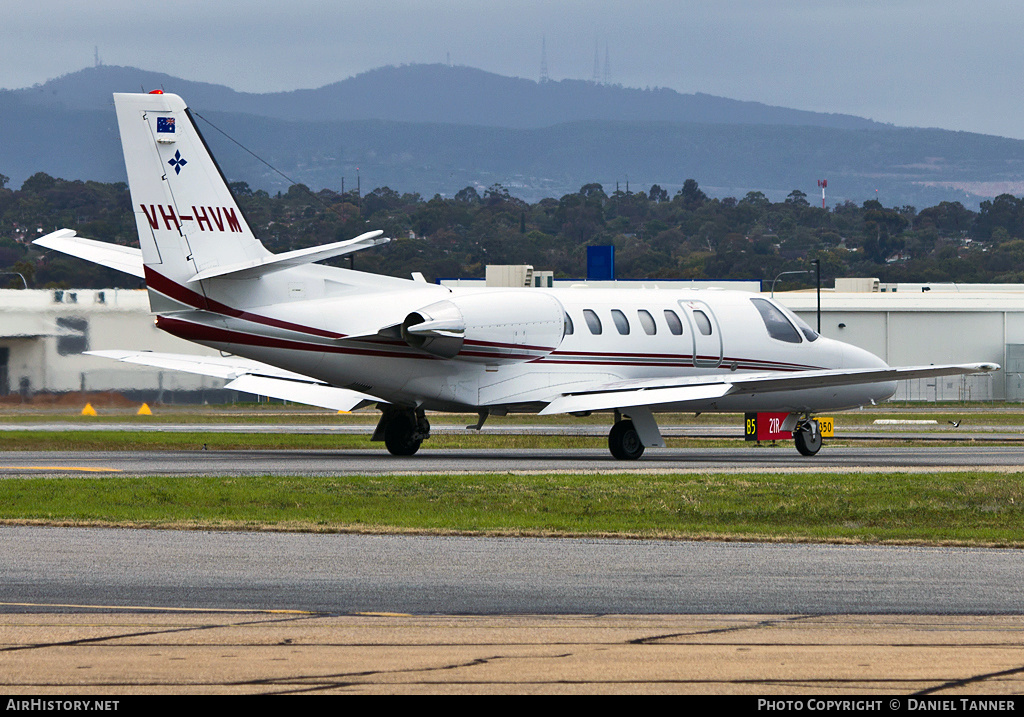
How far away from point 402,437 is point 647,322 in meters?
6.66

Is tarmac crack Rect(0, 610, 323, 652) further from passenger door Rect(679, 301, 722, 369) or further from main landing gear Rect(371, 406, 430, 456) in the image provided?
passenger door Rect(679, 301, 722, 369)

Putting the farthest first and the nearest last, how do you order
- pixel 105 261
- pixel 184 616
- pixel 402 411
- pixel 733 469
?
pixel 402 411
pixel 105 261
pixel 733 469
pixel 184 616

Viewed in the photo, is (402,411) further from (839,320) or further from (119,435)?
(839,320)

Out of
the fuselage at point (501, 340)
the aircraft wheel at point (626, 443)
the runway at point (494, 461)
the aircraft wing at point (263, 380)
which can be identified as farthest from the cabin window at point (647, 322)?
the aircraft wing at point (263, 380)

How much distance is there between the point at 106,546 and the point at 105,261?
15.4 m

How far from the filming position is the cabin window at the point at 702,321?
34.1 metres

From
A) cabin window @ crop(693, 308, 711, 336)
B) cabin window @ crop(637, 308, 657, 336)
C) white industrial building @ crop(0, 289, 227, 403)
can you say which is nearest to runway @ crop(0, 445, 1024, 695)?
cabin window @ crop(637, 308, 657, 336)

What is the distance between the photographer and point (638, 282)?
9056 centimetres

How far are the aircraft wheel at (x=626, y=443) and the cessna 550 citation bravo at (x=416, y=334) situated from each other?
4 centimetres

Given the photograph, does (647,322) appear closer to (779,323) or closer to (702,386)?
(702,386)

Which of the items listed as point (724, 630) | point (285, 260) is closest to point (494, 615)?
point (724, 630)

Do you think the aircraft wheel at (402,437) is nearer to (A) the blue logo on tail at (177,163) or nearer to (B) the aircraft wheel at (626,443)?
(B) the aircraft wheel at (626,443)

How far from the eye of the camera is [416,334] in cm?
2942

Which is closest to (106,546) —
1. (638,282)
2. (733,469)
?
(733,469)
